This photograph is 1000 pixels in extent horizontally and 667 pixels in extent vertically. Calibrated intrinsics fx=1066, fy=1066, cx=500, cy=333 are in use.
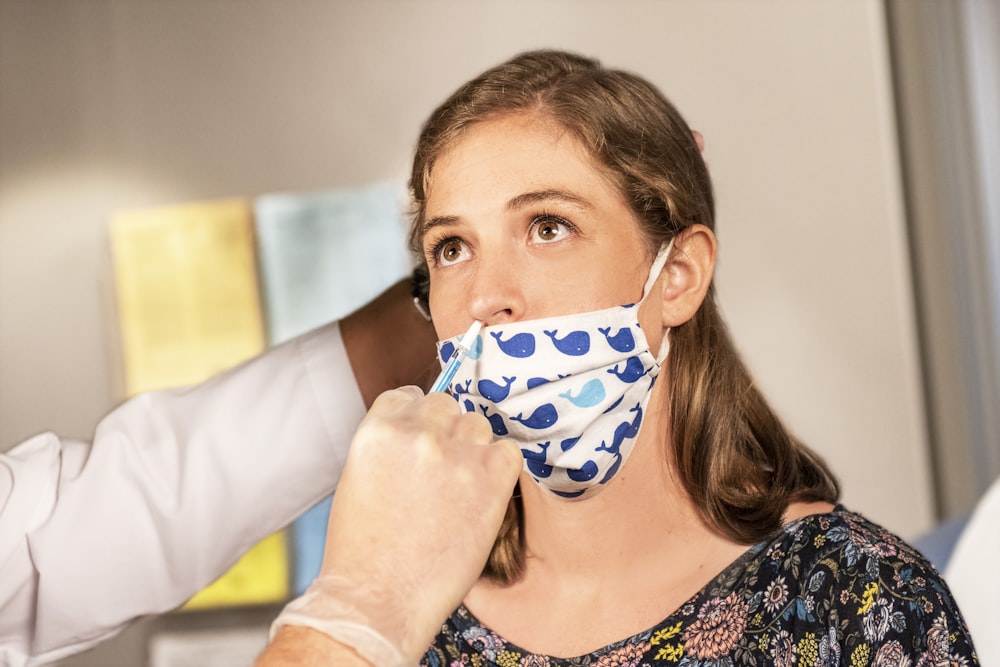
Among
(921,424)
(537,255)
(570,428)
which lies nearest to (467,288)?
(537,255)

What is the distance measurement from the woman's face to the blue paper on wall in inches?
60.8

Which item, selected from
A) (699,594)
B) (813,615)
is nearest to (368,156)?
(699,594)

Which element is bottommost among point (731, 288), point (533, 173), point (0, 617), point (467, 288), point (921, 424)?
point (921, 424)

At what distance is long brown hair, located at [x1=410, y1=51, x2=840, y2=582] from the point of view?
1.29 metres

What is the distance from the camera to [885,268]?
271cm

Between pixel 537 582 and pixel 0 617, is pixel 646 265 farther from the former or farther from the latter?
pixel 0 617

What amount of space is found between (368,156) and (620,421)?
175 cm

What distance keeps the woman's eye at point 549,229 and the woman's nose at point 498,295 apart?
6 cm

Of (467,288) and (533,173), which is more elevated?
(533,173)

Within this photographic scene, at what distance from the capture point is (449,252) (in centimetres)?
131

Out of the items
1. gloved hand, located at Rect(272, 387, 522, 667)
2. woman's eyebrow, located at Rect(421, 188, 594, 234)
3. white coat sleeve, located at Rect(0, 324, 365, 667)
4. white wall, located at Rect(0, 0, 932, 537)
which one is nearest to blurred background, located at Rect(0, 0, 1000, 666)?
white wall, located at Rect(0, 0, 932, 537)

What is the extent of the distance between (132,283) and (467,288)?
1.80 metres

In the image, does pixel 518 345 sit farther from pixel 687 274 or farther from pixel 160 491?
pixel 160 491

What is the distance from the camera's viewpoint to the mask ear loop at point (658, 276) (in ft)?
4.27
